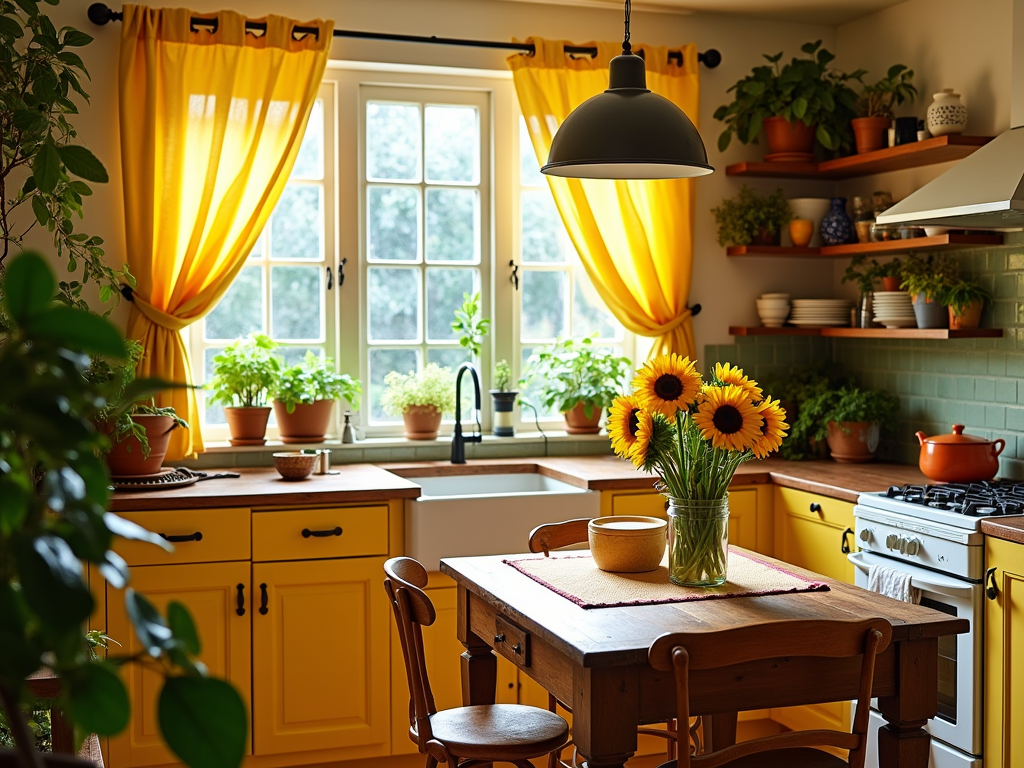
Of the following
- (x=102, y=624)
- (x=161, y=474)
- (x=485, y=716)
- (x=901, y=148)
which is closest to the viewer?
(x=485, y=716)

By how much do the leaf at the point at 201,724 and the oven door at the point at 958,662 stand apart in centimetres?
285

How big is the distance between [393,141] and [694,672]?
9.87ft

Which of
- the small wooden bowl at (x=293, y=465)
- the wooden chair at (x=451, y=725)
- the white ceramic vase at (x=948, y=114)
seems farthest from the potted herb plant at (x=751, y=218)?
the wooden chair at (x=451, y=725)

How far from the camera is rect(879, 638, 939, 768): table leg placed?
85.8 inches

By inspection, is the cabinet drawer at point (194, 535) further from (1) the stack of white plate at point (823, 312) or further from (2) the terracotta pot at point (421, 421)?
(1) the stack of white plate at point (823, 312)

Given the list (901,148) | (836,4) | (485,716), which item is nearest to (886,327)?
(901,148)

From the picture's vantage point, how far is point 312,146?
4.43 metres

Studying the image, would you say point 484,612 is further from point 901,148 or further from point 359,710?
point 901,148

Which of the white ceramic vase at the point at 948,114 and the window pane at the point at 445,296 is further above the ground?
the white ceramic vase at the point at 948,114

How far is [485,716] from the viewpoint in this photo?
2.70 m

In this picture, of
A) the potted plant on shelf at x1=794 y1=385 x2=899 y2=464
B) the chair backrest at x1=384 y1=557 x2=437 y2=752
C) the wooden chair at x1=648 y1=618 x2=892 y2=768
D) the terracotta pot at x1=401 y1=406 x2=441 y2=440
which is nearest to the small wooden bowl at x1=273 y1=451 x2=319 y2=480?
the terracotta pot at x1=401 y1=406 x2=441 y2=440

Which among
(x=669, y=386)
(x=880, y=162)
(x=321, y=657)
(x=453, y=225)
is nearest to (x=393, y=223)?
(x=453, y=225)

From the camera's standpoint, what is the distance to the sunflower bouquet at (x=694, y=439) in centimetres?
240

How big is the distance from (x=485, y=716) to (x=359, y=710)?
117 cm
